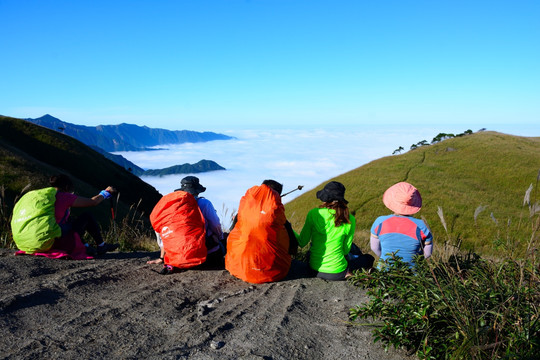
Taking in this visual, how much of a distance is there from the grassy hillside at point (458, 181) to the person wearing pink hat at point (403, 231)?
27111 mm

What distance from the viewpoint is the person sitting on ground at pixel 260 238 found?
17.4 feet

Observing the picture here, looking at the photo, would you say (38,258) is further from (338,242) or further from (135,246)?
(338,242)

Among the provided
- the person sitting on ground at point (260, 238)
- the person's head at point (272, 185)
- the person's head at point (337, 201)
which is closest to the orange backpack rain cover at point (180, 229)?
the person sitting on ground at point (260, 238)

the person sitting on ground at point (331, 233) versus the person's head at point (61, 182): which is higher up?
the person's head at point (61, 182)

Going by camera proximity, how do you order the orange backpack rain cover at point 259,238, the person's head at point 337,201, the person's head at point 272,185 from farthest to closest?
1. the person's head at point 272,185
2. the person's head at point 337,201
3. the orange backpack rain cover at point 259,238

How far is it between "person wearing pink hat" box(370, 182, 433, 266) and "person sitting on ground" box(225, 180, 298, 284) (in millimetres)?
1382

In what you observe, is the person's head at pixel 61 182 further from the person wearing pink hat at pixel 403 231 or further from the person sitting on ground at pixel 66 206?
the person wearing pink hat at pixel 403 231

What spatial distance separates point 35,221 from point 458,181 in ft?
159

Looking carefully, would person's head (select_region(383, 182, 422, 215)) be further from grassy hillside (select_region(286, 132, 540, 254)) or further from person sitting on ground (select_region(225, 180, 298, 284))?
grassy hillside (select_region(286, 132, 540, 254))

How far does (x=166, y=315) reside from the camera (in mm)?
4219

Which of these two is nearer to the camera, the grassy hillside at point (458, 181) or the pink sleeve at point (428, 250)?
the pink sleeve at point (428, 250)

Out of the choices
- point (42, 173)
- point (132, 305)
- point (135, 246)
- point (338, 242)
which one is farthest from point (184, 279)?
point (42, 173)

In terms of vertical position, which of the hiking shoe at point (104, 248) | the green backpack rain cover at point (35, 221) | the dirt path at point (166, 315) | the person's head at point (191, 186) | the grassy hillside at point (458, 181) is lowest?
the grassy hillside at point (458, 181)

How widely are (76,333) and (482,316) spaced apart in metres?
3.67
